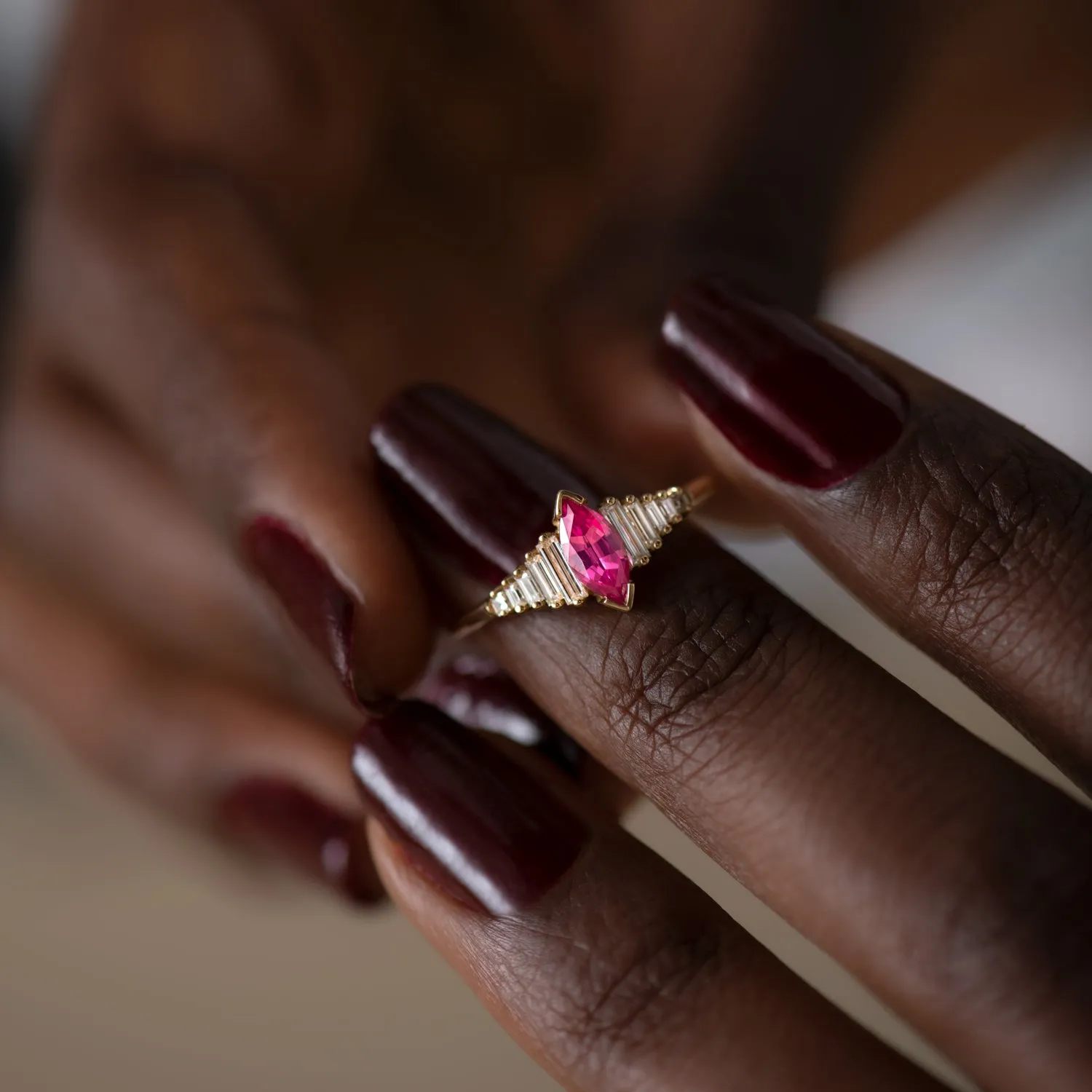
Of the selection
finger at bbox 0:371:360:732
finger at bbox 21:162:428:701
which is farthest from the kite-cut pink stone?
finger at bbox 0:371:360:732

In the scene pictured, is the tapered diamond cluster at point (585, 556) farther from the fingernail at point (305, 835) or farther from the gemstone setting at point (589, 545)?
the fingernail at point (305, 835)

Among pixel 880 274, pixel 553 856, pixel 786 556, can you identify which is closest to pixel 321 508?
pixel 553 856

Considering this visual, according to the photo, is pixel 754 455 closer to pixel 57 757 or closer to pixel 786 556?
pixel 786 556

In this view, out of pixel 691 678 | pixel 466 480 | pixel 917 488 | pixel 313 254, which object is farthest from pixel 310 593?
pixel 313 254

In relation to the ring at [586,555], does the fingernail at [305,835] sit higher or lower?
lower

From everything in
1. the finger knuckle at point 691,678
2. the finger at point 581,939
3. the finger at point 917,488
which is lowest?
the finger at point 581,939

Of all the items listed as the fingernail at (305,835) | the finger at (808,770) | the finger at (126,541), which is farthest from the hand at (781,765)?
the finger at (126,541)
